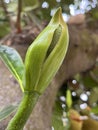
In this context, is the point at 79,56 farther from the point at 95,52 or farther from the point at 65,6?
the point at 65,6

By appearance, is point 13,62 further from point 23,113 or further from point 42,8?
point 42,8

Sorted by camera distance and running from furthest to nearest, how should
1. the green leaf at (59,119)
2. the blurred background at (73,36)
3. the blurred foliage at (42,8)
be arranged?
1. the blurred foliage at (42,8)
2. the blurred background at (73,36)
3. the green leaf at (59,119)

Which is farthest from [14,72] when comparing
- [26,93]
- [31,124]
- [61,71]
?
[61,71]

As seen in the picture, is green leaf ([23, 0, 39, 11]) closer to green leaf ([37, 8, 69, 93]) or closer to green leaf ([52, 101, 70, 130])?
green leaf ([52, 101, 70, 130])

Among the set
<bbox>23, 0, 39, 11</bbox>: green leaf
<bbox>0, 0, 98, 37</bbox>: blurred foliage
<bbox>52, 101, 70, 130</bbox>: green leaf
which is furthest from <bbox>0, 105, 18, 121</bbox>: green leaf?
<bbox>23, 0, 39, 11</bbox>: green leaf

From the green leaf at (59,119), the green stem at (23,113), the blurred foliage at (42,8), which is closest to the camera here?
the green stem at (23,113)

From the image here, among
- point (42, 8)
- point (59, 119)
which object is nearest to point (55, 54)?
point (59, 119)

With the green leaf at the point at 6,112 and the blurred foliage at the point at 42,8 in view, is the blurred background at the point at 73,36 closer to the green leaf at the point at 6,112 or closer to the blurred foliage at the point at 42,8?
the blurred foliage at the point at 42,8

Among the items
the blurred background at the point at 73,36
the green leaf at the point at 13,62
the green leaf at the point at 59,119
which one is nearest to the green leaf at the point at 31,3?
the blurred background at the point at 73,36
